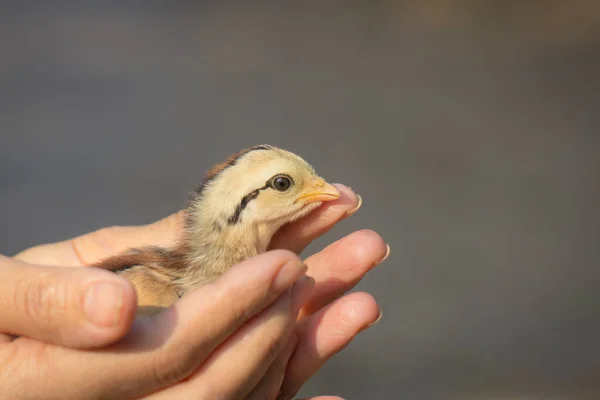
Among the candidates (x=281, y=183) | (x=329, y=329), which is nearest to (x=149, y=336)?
(x=329, y=329)

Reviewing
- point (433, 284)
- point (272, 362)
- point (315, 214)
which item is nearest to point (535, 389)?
point (433, 284)

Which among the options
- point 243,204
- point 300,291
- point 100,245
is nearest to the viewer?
point 300,291

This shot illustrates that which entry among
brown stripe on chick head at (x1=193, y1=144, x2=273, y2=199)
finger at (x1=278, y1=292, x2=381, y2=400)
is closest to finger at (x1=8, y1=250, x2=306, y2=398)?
finger at (x1=278, y1=292, x2=381, y2=400)

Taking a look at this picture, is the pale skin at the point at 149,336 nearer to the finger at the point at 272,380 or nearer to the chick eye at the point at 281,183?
the finger at the point at 272,380

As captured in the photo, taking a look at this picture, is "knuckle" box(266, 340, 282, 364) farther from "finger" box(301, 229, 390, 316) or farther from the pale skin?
"finger" box(301, 229, 390, 316)

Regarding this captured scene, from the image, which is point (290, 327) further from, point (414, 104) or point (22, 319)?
point (414, 104)

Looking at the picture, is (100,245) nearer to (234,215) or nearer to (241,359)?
(234,215)
